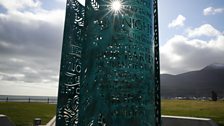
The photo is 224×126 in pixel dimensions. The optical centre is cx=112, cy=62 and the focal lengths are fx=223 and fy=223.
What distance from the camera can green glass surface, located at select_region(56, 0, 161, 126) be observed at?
3.63 metres

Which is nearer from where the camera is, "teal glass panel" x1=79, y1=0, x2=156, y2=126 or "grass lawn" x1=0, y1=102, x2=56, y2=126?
"teal glass panel" x1=79, y1=0, x2=156, y2=126

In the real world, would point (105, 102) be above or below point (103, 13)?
below

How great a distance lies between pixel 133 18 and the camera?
3.88 meters

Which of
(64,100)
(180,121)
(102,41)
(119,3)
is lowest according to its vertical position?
(180,121)

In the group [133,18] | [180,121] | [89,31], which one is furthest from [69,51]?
[180,121]

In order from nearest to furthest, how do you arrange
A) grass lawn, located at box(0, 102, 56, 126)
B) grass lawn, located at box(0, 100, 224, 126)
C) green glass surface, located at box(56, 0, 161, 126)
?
green glass surface, located at box(56, 0, 161, 126) → grass lawn, located at box(0, 102, 56, 126) → grass lawn, located at box(0, 100, 224, 126)

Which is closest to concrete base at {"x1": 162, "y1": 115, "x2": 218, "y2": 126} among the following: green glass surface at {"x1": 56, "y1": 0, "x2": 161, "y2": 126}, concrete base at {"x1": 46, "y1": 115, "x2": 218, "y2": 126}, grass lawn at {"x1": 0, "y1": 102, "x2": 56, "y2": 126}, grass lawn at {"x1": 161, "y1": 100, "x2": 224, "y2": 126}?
concrete base at {"x1": 46, "y1": 115, "x2": 218, "y2": 126}

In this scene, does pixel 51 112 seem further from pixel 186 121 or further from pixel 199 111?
pixel 186 121

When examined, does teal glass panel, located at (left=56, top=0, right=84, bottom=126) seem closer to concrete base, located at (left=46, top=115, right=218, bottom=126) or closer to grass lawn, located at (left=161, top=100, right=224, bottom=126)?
concrete base, located at (left=46, top=115, right=218, bottom=126)

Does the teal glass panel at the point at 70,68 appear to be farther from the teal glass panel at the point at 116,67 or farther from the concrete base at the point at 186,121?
the concrete base at the point at 186,121

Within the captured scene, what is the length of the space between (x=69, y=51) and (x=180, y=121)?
537 cm

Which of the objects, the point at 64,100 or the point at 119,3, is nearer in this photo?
the point at 119,3

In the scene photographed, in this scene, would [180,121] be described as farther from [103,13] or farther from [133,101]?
[103,13]

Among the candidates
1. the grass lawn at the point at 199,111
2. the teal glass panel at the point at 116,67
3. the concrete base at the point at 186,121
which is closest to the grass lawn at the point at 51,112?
the grass lawn at the point at 199,111
